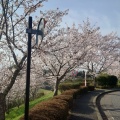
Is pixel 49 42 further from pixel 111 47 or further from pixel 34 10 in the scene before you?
pixel 111 47

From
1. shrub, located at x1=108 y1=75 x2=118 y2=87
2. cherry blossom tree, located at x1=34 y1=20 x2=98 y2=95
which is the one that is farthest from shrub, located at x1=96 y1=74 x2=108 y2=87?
cherry blossom tree, located at x1=34 y1=20 x2=98 y2=95

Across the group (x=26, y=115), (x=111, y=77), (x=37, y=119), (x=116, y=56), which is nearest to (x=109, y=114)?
(x=37, y=119)

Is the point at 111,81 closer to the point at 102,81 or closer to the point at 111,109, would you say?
the point at 102,81

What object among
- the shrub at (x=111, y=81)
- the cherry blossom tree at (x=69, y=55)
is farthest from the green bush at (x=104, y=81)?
the cherry blossom tree at (x=69, y=55)

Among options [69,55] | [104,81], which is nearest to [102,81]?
[104,81]

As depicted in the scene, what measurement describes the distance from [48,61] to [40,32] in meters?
13.8

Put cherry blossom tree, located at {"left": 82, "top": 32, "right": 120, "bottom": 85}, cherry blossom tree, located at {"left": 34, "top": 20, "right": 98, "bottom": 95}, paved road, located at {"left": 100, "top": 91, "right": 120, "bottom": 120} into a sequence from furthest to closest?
cherry blossom tree, located at {"left": 82, "top": 32, "right": 120, "bottom": 85} < cherry blossom tree, located at {"left": 34, "top": 20, "right": 98, "bottom": 95} < paved road, located at {"left": 100, "top": 91, "right": 120, "bottom": 120}

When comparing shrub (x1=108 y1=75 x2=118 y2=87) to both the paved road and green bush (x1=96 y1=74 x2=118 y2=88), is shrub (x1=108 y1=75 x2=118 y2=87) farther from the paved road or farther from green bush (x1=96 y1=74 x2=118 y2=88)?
the paved road

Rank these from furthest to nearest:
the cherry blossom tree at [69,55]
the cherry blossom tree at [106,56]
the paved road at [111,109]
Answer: the cherry blossom tree at [106,56]
the cherry blossom tree at [69,55]
the paved road at [111,109]

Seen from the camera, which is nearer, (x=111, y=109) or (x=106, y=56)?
(x=111, y=109)

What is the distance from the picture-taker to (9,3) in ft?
28.0

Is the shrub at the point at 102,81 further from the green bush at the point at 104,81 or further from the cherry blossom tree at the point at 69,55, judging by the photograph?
the cherry blossom tree at the point at 69,55

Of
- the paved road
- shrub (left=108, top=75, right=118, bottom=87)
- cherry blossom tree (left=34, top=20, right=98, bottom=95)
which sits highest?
cherry blossom tree (left=34, top=20, right=98, bottom=95)

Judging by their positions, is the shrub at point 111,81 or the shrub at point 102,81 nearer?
the shrub at point 102,81
